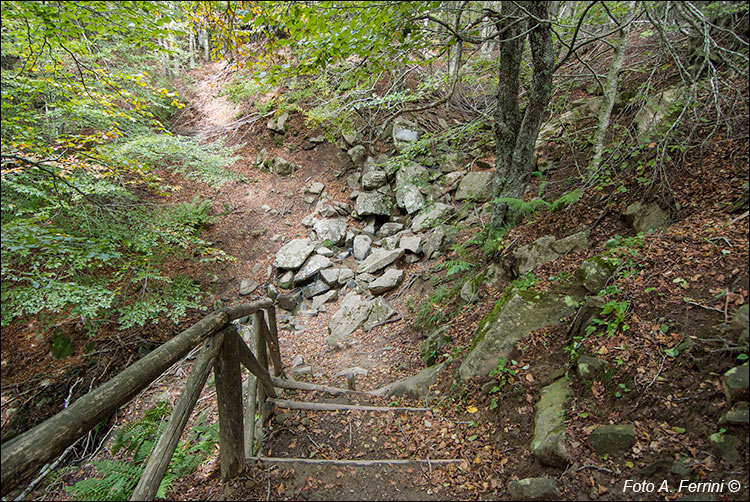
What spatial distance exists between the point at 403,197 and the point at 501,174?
5.23 m

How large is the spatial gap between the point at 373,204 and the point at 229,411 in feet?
30.5

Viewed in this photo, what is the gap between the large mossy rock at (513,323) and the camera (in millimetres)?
3796

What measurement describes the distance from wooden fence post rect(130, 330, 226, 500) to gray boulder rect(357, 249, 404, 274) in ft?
23.4

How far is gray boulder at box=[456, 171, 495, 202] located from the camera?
9.01 metres

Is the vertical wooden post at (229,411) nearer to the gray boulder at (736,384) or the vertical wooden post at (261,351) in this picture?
the vertical wooden post at (261,351)

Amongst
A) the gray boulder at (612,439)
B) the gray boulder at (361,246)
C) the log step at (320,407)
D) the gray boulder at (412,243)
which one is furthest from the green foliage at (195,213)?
the gray boulder at (612,439)

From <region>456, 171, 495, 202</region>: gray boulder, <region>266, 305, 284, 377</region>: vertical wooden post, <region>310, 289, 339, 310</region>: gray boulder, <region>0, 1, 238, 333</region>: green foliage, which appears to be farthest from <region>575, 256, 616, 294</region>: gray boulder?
<region>310, 289, 339, 310</region>: gray boulder

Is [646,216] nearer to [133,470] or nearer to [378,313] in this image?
[378,313]

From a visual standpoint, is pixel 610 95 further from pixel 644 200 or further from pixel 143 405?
pixel 143 405

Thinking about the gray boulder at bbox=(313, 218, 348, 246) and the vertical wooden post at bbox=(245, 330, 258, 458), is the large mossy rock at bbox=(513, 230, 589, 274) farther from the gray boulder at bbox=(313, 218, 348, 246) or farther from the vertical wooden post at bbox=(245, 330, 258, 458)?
the gray boulder at bbox=(313, 218, 348, 246)

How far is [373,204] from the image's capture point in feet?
36.8

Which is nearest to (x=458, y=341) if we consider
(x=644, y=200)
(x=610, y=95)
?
(x=644, y=200)

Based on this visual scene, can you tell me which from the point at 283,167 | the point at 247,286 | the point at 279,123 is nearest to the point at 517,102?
the point at 247,286

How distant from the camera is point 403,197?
1091 centimetres
